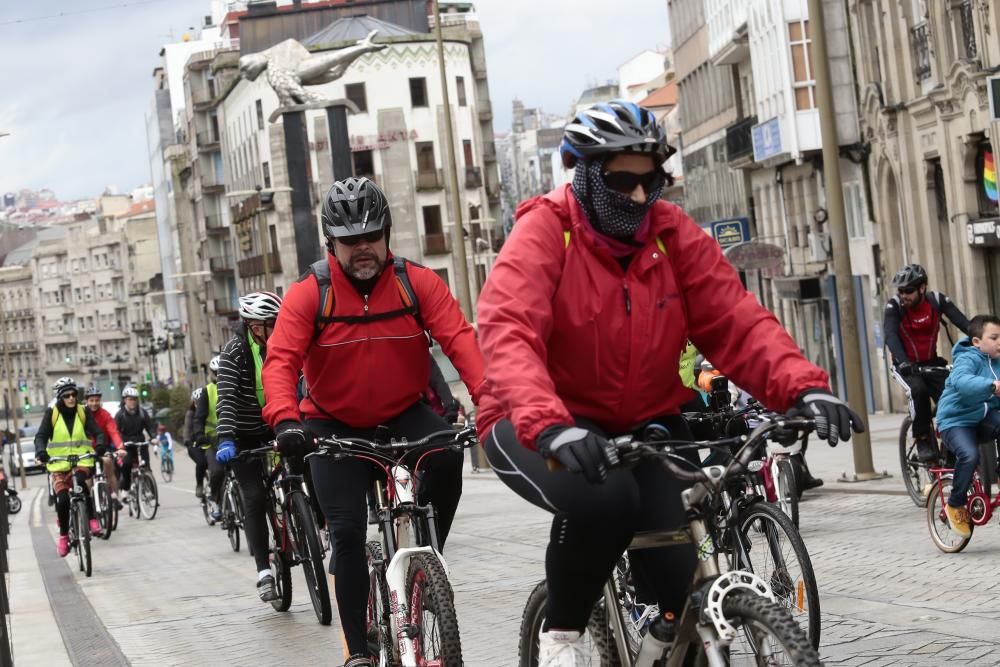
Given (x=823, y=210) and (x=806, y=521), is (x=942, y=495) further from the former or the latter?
(x=823, y=210)

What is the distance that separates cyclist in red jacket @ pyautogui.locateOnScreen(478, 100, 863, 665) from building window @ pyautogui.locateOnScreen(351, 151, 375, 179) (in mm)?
86724

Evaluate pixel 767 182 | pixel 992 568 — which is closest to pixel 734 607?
pixel 992 568

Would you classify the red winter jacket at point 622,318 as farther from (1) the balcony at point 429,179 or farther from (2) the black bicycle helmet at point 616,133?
(1) the balcony at point 429,179

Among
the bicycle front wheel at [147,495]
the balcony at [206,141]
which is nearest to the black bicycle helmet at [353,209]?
the bicycle front wheel at [147,495]

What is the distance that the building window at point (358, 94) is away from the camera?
93188mm

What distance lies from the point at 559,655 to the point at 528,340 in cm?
97

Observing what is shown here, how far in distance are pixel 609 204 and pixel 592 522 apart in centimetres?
87

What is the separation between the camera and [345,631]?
24.8 ft

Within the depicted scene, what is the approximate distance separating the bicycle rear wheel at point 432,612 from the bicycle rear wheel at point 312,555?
3.77m

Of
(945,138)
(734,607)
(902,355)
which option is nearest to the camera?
(734,607)

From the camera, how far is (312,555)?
1067cm

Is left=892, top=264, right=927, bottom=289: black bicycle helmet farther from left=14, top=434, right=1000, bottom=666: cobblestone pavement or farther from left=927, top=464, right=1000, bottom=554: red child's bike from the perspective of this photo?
left=927, top=464, right=1000, bottom=554: red child's bike

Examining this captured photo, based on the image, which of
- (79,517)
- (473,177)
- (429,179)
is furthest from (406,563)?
(473,177)

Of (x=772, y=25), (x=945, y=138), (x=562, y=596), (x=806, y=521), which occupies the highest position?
(x=772, y=25)
